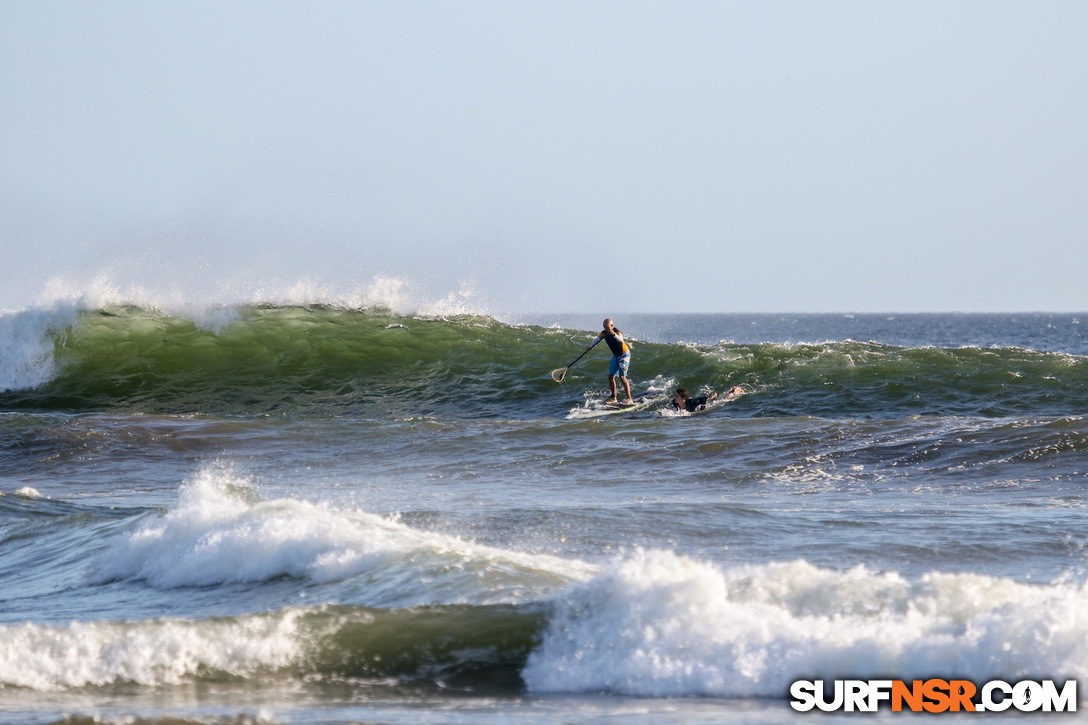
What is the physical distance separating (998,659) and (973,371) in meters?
15.6

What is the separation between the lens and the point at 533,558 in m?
6.45

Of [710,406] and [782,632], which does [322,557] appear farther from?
[710,406]

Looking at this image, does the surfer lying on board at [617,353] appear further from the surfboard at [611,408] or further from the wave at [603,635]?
the wave at [603,635]

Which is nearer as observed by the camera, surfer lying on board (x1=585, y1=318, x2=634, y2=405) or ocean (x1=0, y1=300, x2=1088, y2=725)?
ocean (x1=0, y1=300, x2=1088, y2=725)

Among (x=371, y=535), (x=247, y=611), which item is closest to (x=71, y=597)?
(x=247, y=611)

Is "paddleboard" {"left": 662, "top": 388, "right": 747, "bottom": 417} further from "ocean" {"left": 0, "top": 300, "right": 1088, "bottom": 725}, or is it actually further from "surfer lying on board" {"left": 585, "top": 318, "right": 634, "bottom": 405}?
"surfer lying on board" {"left": 585, "top": 318, "right": 634, "bottom": 405}

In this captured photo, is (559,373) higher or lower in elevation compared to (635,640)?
higher

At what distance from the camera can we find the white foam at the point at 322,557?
5.66 meters

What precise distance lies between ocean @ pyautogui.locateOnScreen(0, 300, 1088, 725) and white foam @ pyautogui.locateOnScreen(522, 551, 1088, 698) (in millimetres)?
13

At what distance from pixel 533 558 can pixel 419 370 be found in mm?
13990

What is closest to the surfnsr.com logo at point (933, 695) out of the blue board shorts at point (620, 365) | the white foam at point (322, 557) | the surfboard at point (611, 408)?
the white foam at point (322, 557)

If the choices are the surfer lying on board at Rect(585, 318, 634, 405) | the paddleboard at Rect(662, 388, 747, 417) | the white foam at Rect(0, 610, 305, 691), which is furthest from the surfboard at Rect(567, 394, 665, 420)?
the white foam at Rect(0, 610, 305, 691)

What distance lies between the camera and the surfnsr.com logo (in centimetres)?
420

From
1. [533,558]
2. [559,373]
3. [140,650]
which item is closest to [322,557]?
[533,558]
